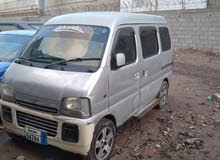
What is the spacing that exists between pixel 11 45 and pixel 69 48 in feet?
8.33

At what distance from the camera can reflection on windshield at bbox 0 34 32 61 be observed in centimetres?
540

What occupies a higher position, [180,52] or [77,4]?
[77,4]

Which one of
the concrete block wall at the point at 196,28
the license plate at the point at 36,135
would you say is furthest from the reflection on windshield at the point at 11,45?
the concrete block wall at the point at 196,28

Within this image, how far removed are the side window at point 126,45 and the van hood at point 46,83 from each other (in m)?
0.62

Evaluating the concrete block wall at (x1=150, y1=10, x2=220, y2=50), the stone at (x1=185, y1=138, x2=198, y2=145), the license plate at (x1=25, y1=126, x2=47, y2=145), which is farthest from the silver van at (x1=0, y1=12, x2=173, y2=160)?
the concrete block wall at (x1=150, y1=10, x2=220, y2=50)

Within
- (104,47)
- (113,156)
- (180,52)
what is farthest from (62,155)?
(180,52)

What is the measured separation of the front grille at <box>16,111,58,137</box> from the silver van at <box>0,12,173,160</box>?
12 mm

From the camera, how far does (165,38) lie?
5.77 m

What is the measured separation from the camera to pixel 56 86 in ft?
10.6

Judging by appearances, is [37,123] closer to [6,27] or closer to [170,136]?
[170,136]

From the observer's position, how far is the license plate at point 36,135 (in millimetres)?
3367

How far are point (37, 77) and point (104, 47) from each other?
36.5 inches

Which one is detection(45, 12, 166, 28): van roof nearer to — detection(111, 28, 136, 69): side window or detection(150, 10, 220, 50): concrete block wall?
detection(111, 28, 136, 69): side window

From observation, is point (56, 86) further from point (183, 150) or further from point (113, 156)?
point (183, 150)
